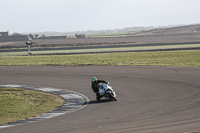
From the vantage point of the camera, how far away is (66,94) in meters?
25.7

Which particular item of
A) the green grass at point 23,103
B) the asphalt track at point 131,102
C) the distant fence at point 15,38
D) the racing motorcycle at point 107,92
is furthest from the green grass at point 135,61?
the distant fence at point 15,38

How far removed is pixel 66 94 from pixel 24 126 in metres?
9.19

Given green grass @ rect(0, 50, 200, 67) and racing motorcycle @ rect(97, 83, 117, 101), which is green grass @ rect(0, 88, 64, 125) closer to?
racing motorcycle @ rect(97, 83, 117, 101)

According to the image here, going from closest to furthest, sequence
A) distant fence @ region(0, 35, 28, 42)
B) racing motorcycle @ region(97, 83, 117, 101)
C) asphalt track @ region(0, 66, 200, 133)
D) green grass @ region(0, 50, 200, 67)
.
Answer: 1. asphalt track @ region(0, 66, 200, 133)
2. racing motorcycle @ region(97, 83, 117, 101)
3. green grass @ region(0, 50, 200, 67)
4. distant fence @ region(0, 35, 28, 42)

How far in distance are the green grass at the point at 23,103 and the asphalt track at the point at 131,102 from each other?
202 centimetres

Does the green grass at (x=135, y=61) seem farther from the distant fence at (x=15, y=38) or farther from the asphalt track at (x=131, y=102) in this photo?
the distant fence at (x=15, y=38)

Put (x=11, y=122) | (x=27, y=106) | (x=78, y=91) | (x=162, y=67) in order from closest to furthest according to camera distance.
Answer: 1. (x=11, y=122)
2. (x=27, y=106)
3. (x=78, y=91)
4. (x=162, y=67)

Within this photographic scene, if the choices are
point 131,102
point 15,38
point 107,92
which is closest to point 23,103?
point 107,92

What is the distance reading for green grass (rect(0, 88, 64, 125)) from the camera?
19.6 meters

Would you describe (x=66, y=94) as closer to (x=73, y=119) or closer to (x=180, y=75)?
(x=73, y=119)

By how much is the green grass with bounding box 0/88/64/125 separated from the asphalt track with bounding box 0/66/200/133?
2.02 m

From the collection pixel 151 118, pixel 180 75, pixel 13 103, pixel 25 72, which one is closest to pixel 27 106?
pixel 13 103

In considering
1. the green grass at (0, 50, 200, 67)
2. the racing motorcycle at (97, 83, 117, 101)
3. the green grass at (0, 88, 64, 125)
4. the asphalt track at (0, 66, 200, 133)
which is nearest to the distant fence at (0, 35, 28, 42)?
the green grass at (0, 50, 200, 67)

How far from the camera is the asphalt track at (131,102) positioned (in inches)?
614
